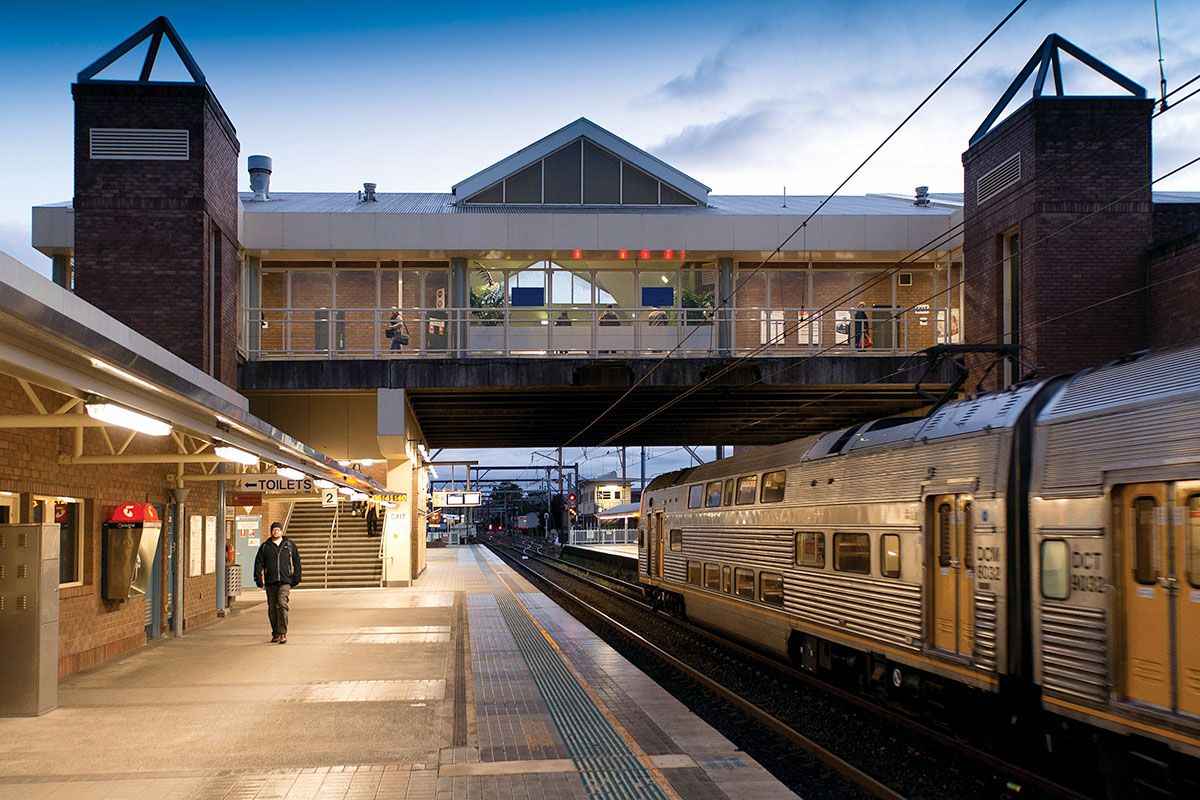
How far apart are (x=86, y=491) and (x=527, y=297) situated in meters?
14.6

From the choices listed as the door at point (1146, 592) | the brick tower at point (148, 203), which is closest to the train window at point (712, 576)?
the door at point (1146, 592)

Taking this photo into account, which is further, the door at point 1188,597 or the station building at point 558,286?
the station building at point 558,286

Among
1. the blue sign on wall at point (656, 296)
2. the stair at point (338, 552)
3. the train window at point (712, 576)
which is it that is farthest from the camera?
the stair at point (338, 552)

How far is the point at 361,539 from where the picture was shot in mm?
30047

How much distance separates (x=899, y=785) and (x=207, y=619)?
14427 millimetres

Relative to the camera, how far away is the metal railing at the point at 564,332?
25.6 m

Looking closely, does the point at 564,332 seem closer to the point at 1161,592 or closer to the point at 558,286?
→ the point at 558,286

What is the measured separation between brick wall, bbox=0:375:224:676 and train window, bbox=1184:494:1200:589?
10.1 metres

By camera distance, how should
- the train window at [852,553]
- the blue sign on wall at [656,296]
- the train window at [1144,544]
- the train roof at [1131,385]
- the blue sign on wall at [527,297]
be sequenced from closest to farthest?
the train window at [1144,544] < the train roof at [1131,385] < the train window at [852,553] < the blue sign on wall at [527,297] < the blue sign on wall at [656,296]

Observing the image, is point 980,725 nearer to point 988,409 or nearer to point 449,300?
point 988,409

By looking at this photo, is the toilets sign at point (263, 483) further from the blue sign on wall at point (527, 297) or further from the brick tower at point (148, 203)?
the blue sign on wall at point (527, 297)

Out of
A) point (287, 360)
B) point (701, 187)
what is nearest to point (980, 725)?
point (287, 360)

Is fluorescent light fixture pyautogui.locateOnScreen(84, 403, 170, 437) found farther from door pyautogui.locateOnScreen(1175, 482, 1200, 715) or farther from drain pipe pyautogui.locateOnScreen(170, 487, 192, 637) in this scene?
drain pipe pyautogui.locateOnScreen(170, 487, 192, 637)

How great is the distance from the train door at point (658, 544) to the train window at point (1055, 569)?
44.3ft
